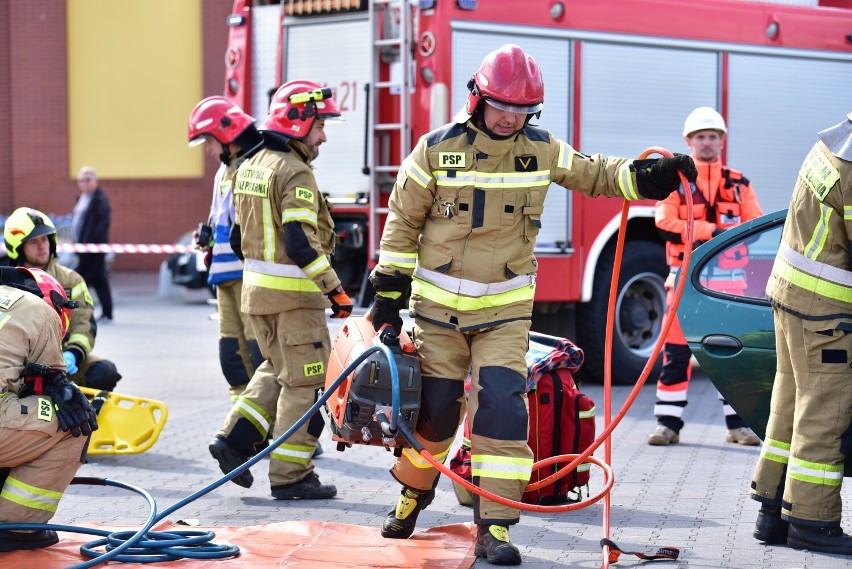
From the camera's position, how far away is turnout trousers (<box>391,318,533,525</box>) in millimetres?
5090

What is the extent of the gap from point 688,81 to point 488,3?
190 cm

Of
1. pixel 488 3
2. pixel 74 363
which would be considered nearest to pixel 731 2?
pixel 488 3

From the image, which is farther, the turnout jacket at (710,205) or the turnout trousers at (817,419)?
the turnout jacket at (710,205)

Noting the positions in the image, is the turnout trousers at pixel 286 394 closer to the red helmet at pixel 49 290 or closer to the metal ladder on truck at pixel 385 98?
the red helmet at pixel 49 290

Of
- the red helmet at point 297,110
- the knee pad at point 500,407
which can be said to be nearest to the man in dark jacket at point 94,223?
the red helmet at point 297,110

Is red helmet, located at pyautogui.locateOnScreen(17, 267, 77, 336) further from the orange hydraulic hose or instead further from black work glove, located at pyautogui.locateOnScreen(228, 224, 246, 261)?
the orange hydraulic hose

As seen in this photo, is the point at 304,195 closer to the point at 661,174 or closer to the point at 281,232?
the point at 281,232

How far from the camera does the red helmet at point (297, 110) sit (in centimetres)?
662

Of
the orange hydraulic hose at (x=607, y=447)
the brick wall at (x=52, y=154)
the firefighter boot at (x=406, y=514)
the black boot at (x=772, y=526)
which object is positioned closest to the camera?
the orange hydraulic hose at (x=607, y=447)

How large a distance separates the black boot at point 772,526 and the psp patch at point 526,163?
1.66m

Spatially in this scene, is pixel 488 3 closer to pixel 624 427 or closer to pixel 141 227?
pixel 624 427

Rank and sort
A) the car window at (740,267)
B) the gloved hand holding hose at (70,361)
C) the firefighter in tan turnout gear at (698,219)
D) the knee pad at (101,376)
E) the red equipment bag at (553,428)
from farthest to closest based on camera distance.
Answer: the firefighter in tan turnout gear at (698,219)
the knee pad at (101,376)
the gloved hand holding hose at (70,361)
the car window at (740,267)
the red equipment bag at (553,428)

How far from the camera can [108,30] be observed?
77.9ft

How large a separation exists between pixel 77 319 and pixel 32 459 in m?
2.44
